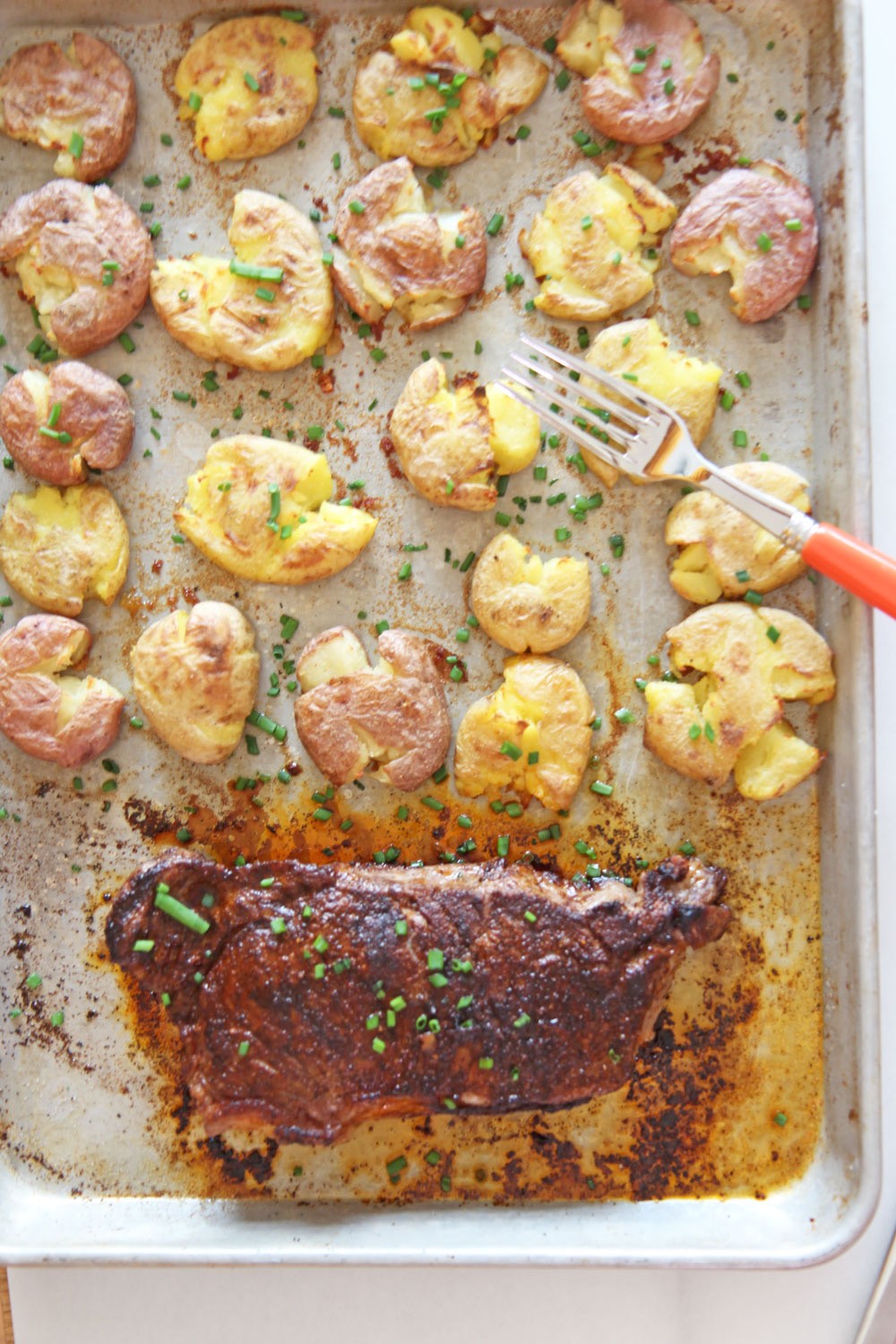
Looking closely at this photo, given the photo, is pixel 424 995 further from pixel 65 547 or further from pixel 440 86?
pixel 440 86

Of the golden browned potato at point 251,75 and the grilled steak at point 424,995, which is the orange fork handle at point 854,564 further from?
the golden browned potato at point 251,75

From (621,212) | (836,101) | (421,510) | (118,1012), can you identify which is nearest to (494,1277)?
(118,1012)

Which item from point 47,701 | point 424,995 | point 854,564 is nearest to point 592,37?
point 854,564

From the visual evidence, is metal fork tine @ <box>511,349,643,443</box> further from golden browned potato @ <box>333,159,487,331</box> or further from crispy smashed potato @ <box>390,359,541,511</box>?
golden browned potato @ <box>333,159,487,331</box>

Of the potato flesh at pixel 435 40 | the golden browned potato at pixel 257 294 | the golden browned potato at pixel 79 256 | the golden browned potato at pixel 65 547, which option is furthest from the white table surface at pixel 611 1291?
the golden browned potato at pixel 79 256

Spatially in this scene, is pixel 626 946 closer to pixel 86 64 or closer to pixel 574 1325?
pixel 574 1325

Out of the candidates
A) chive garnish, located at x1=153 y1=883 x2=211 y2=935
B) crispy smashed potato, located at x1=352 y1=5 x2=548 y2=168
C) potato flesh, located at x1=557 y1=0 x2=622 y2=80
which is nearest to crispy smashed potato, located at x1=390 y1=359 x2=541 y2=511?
crispy smashed potato, located at x1=352 y1=5 x2=548 y2=168
